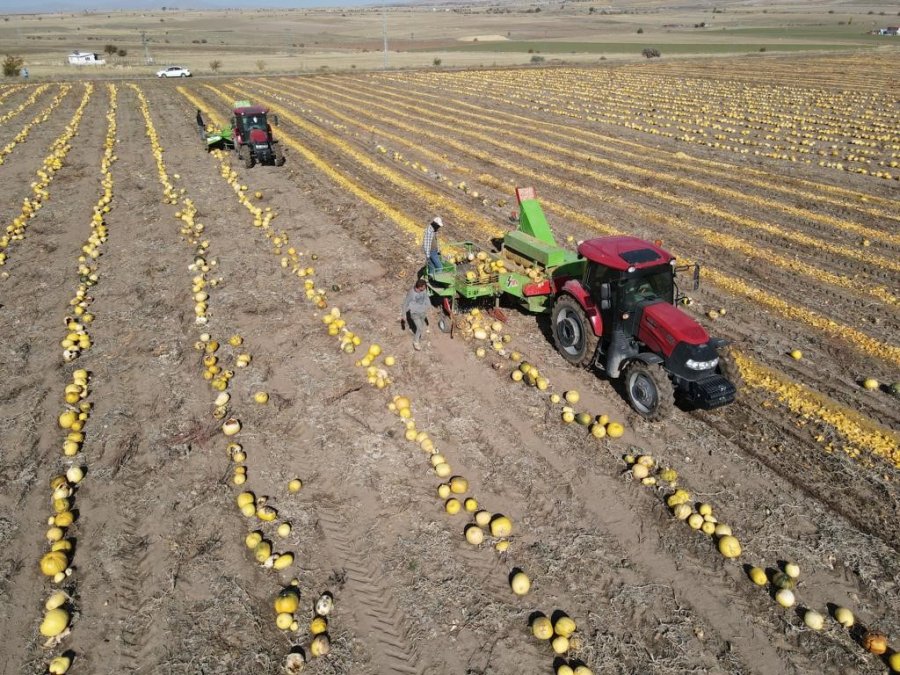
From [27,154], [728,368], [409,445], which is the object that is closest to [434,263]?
[409,445]

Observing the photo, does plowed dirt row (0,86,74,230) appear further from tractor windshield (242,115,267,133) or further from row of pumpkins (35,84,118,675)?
tractor windshield (242,115,267,133)

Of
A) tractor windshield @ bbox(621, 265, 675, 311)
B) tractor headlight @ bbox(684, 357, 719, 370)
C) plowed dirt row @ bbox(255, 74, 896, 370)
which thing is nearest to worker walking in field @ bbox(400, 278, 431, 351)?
tractor windshield @ bbox(621, 265, 675, 311)

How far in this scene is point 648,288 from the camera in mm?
7723

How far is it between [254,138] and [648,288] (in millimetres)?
17721

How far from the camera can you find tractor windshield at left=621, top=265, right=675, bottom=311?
24.9 ft

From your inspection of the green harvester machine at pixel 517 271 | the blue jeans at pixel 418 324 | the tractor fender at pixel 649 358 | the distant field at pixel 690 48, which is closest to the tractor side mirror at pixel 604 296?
the tractor fender at pixel 649 358

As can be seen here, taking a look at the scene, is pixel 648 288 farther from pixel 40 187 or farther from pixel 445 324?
pixel 40 187

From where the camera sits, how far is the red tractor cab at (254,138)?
66.9 feet

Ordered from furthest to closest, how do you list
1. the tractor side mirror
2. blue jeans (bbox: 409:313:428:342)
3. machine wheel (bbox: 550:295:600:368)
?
blue jeans (bbox: 409:313:428:342) < machine wheel (bbox: 550:295:600:368) < the tractor side mirror

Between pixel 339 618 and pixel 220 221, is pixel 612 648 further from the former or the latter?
pixel 220 221

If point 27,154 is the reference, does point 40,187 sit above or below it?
below

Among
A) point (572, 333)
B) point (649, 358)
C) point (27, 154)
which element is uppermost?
point (27, 154)

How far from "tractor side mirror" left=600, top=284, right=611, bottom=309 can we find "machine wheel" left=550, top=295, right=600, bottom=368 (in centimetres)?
67

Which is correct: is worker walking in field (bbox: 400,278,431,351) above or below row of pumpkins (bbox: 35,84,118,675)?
above
